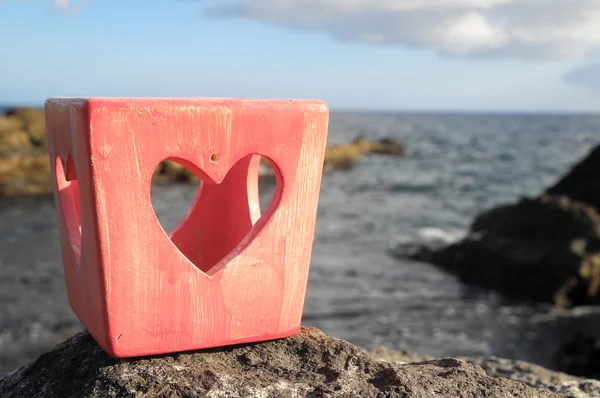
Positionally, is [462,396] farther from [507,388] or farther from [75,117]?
[75,117]

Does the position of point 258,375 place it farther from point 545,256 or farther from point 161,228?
point 545,256

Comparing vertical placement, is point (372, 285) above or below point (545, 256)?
below

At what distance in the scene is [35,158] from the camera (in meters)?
23.0

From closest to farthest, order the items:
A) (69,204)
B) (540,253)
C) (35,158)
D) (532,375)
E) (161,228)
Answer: (161,228)
(69,204)
(532,375)
(540,253)
(35,158)

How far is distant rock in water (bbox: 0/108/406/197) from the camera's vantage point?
2127 centimetres

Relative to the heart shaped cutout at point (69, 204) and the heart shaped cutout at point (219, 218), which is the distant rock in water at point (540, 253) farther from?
the heart shaped cutout at point (69, 204)

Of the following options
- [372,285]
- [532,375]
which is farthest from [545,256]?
[532,375]

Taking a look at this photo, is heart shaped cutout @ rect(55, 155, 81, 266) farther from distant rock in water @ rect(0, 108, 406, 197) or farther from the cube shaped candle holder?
distant rock in water @ rect(0, 108, 406, 197)

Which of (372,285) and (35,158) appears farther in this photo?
(35,158)

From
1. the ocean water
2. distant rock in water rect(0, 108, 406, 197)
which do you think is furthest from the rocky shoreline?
distant rock in water rect(0, 108, 406, 197)

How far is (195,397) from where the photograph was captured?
90.6 inches

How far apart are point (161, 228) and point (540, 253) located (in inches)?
342

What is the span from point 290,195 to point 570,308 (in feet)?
25.5

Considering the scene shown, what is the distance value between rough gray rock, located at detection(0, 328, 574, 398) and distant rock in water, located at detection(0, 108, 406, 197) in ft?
44.1
